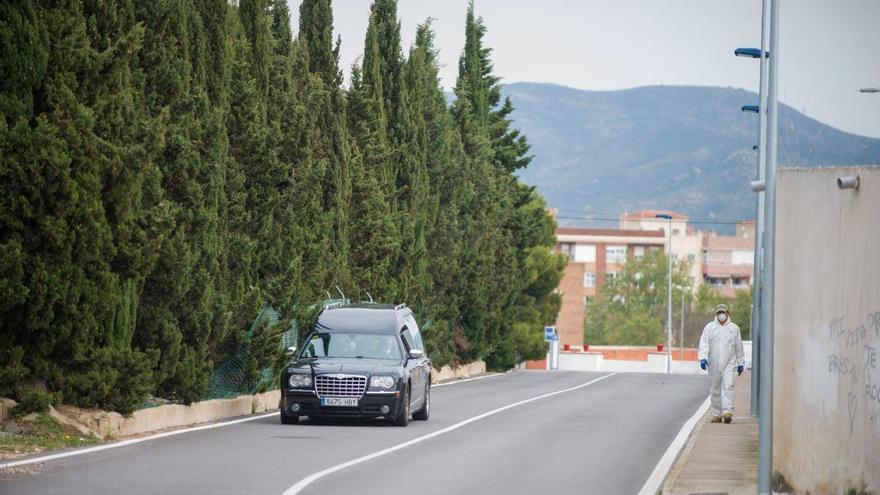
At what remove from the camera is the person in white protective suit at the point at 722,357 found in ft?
88.2

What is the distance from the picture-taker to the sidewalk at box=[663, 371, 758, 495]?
16312 millimetres

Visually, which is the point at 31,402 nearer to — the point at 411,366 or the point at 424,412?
the point at 411,366

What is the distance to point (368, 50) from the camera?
1727 inches

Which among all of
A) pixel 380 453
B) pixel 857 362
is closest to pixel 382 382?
pixel 380 453

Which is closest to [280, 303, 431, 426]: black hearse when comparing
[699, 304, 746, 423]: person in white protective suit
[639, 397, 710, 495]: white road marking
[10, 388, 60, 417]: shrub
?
[639, 397, 710, 495]: white road marking

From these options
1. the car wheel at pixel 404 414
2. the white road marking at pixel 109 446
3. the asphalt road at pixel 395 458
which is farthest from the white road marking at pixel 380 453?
the white road marking at pixel 109 446

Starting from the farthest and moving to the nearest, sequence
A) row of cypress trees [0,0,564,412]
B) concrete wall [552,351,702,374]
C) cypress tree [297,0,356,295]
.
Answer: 1. concrete wall [552,351,702,374]
2. cypress tree [297,0,356,295]
3. row of cypress trees [0,0,564,412]

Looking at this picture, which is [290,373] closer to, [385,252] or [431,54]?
[385,252]

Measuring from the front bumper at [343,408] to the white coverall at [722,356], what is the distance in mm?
5595

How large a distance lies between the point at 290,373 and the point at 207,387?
1.26 metres

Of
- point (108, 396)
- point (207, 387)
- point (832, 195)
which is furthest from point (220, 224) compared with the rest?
point (832, 195)

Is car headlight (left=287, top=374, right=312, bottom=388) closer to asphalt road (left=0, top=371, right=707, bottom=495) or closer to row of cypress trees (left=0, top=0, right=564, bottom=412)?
asphalt road (left=0, top=371, right=707, bottom=495)

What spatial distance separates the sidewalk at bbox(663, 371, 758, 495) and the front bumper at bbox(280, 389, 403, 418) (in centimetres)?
456

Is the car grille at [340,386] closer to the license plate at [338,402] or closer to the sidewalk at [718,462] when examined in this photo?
the license plate at [338,402]
